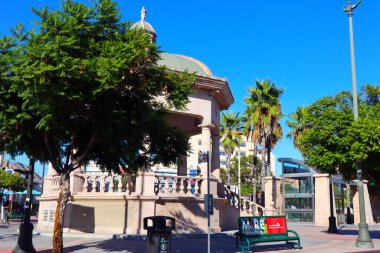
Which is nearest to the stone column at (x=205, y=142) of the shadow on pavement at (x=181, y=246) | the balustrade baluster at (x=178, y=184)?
the balustrade baluster at (x=178, y=184)

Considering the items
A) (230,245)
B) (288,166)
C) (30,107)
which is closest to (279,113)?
(288,166)

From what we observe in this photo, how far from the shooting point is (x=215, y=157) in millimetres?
20781

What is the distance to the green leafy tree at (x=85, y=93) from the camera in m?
8.09

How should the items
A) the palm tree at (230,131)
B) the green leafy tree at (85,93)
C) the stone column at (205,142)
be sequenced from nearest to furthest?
the green leafy tree at (85,93) < the stone column at (205,142) < the palm tree at (230,131)

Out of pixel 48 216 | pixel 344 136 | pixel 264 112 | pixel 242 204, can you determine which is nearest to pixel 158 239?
pixel 48 216

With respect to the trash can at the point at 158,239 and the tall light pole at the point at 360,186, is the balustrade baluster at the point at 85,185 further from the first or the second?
the tall light pole at the point at 360,186

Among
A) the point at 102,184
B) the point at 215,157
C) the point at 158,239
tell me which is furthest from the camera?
the point at 215,157

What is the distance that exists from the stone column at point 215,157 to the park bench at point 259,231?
6.17 m

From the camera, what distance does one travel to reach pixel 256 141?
3241 centimetres

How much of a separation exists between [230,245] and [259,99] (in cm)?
1918

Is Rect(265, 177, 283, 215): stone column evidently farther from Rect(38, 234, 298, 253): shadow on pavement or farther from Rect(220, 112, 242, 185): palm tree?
Rect(38, 234, 298, 253): shadow on pavement

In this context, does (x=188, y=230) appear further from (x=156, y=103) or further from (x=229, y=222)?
(x=156, y=103)

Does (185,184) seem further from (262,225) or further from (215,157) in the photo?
(262,225)

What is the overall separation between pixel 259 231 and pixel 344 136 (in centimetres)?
671
